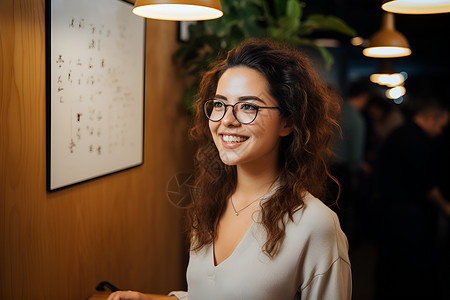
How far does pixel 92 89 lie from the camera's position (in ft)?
6.20

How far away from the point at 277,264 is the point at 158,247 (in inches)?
67.8

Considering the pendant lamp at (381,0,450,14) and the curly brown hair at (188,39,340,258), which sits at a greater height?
the pendant lamp at (381,0,450,14)

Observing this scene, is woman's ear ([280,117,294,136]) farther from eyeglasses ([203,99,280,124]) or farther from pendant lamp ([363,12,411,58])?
pendant lamp ([363,12,411,58])

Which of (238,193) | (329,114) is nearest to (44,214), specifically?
(238,193)

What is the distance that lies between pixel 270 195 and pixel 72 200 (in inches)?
34.5

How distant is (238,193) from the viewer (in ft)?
5.09

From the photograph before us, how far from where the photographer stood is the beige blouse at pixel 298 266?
1.30 metres

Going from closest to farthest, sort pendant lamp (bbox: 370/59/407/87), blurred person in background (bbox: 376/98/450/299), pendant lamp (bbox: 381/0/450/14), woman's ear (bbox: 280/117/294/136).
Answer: woman's ear (bbox: 280/117/294/136) → pendant lamp (bbox: 381/0/450/14) → blurred person in background (bbox: 376/98/450/299) → pendant lamp (bbox: 370/59/407/87)

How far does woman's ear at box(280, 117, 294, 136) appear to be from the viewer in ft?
4.65

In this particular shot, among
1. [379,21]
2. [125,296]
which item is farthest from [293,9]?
[379,21]

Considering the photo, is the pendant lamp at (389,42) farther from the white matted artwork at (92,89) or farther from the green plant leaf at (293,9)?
the white matted artwork at (92,89)

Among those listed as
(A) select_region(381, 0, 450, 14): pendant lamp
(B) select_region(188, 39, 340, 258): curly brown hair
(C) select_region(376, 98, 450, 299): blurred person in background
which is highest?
(A) select_region(381, 0, 450, 14): pendant lamp

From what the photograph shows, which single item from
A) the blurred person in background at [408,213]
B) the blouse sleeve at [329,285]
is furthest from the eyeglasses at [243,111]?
the blurred person in background at [408,213]

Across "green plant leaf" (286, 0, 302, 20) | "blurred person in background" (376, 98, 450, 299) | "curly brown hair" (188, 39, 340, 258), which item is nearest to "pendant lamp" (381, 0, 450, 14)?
"curly brown hair" (188, 39, 340, 258)
